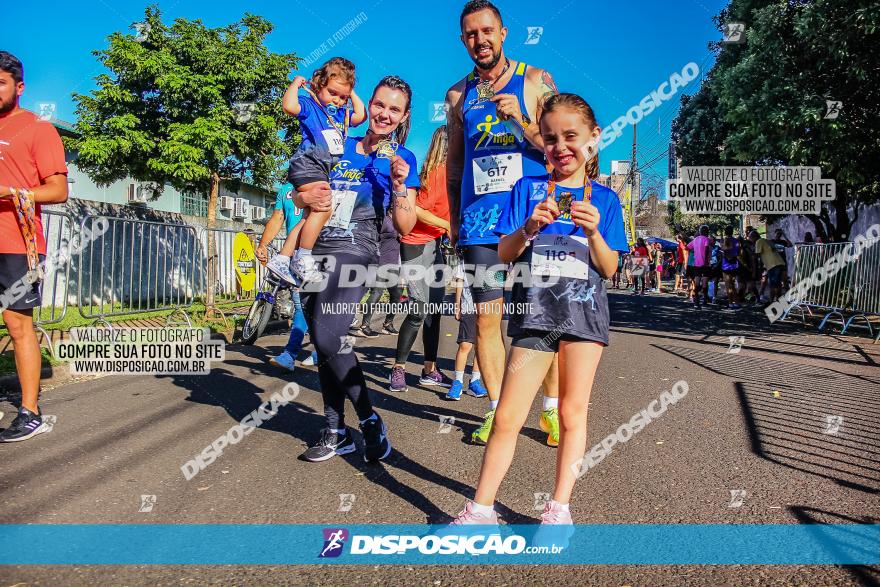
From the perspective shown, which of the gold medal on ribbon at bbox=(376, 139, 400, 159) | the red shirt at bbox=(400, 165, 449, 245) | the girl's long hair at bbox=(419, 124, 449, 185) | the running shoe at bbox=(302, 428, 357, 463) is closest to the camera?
the gold medal on ribbon at bbox=(376, 139, 400, 159)

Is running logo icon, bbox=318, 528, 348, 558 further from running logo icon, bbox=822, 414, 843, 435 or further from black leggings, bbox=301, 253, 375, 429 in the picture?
running logo icon, bbox=822, 414, 843, 435

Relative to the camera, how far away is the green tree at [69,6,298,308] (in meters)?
Result: 14.1

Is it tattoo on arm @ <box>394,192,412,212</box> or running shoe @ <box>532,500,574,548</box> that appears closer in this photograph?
running shoe @ <box>532,500,574,548</box>

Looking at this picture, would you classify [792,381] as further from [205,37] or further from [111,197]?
[111,197]

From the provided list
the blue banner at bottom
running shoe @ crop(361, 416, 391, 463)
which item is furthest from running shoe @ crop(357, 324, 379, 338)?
the blue banner at bottom

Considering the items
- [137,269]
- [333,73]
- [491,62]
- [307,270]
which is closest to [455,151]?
[491,62]

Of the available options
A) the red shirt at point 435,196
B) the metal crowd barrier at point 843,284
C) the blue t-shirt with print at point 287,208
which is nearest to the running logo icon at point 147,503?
the red shirt at point 435,196

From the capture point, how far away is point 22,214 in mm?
3973

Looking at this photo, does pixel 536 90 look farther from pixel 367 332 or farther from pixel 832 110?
pixel 832 110

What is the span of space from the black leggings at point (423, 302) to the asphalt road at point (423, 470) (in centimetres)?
51

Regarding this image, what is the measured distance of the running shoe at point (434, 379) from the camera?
600 cm

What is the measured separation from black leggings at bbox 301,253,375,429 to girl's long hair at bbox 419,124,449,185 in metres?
2.21

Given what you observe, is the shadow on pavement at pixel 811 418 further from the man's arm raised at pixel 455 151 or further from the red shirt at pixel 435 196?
the red shirt at pixel 435 196

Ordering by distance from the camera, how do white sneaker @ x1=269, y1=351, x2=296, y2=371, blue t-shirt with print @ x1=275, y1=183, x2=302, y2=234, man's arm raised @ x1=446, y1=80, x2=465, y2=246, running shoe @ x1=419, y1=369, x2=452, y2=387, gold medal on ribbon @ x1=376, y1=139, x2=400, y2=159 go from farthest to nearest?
blue t-shirt with print @ x1=275, y1=183, x2=302, y2=234 → white sneaker @ x1=269, y1=351, x2=296, y2=371 → running shoe @ x1=419, y1=369, x2=452, y2=387 → man's arm raised @ x1=446, y1=80, x2=465, y2=246 → gold medal on ribbon @ x1=376, y1=139, x2=400, y2=159
